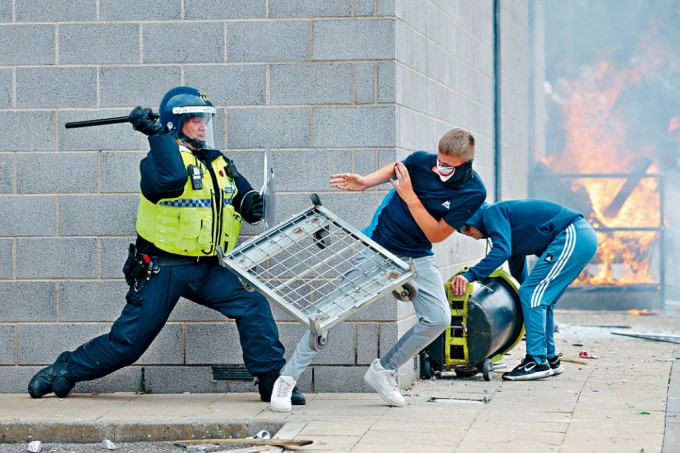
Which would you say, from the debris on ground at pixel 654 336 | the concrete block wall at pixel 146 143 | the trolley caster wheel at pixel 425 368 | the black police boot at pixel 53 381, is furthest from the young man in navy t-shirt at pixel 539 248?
the black police boot at pixel 53 381

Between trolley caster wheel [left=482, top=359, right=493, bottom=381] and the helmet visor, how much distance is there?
2.60 meters

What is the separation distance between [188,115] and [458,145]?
168 cm

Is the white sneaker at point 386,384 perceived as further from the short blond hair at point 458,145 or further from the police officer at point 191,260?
the short blond hair at point 458,145

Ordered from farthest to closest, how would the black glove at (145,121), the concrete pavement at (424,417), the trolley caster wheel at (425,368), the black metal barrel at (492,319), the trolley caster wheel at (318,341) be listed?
the trolley caster wheel at (425,368)
the black metal barrel at (492,319)
the black glove at (145,121)
the trolley caster wheel at (318,341)
the concrete pavement at (424,417)

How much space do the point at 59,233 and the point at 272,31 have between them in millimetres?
1978

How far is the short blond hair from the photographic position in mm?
5785

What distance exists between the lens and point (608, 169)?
15.2 meters

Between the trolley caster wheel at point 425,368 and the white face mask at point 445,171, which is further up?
the white face mask at point 445,171

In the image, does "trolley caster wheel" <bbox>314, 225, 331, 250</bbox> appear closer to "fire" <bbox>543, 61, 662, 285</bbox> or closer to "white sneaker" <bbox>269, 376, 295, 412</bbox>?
"white sneaker" <bbox>269, 376, 295, 412</bbox>

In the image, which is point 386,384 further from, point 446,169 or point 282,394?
point 446,169

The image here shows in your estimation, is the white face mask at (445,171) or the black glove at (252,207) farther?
the black glove at (252,207)

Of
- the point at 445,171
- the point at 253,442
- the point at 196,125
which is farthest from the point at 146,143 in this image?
the point at 253,442

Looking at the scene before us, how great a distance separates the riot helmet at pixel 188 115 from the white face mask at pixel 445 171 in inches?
57.4

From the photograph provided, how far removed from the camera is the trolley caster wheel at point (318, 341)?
5426 mm
